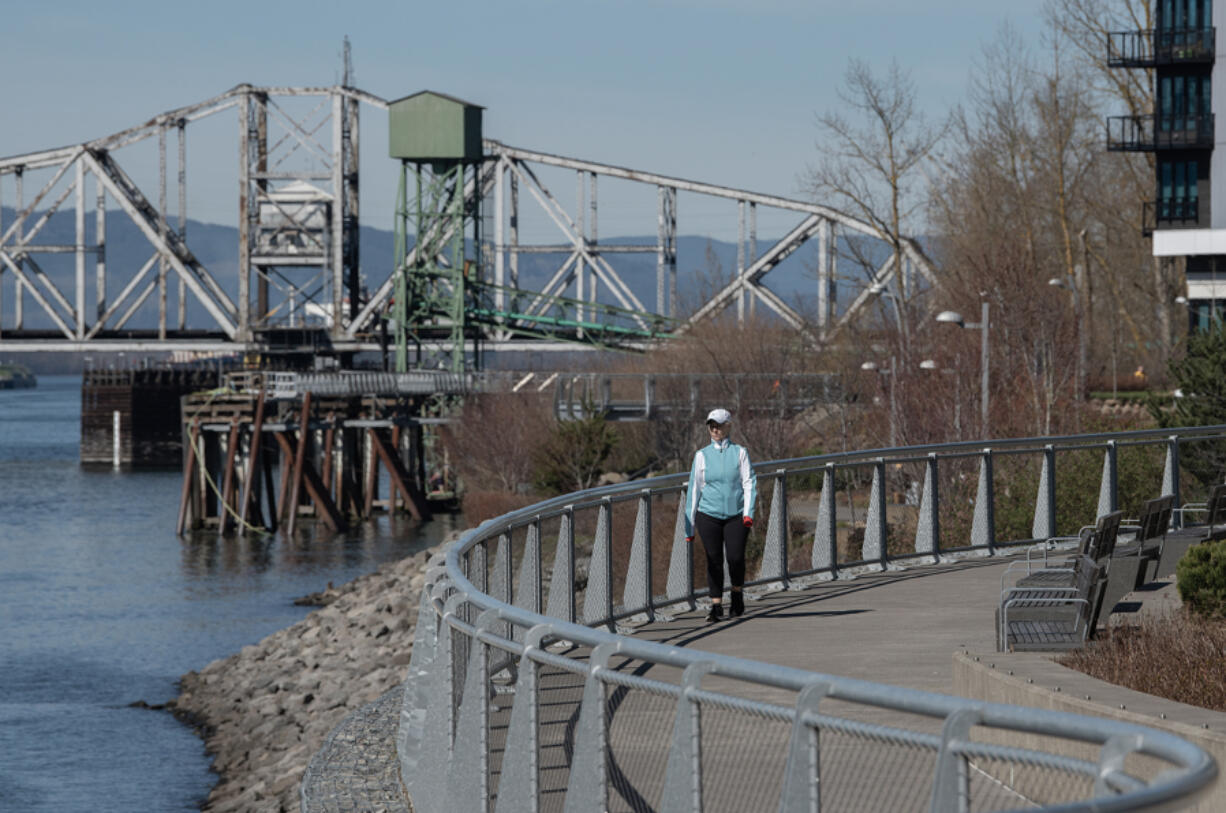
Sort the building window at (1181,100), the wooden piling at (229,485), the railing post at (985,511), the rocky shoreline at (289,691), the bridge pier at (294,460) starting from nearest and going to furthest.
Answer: the railing post at (985,511) < the rocky shoreline at (289,691) < the building window at (1181,100) < the wooden piling at (229,485) < the bridge pier at (294,460)

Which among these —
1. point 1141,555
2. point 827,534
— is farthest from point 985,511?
point 1141,555

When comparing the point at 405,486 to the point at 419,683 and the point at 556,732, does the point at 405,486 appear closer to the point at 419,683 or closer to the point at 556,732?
the point at 419,683

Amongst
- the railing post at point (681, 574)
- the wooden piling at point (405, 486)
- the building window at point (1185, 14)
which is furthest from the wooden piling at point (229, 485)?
the railing post at point (681, 574)

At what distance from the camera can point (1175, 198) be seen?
62344mm

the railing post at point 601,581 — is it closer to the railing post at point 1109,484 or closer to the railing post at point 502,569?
the railing post at point 502,569

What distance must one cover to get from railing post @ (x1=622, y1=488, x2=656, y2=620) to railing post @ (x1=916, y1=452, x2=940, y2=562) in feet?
15.4

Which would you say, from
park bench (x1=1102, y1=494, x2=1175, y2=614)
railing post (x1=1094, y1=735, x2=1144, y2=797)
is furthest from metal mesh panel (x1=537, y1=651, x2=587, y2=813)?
park bench (x1=1102, y1=494, x2=1175, y2=614)

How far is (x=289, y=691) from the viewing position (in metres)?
29.0

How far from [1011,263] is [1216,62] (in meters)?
15.6

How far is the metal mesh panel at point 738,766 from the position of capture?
5.86 metres

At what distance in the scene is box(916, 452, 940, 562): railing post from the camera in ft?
59.6

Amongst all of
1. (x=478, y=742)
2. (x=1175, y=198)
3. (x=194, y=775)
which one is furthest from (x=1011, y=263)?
(x=478, y=742)

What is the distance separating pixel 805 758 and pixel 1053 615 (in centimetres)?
714

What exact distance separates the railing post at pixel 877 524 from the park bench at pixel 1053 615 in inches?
209
